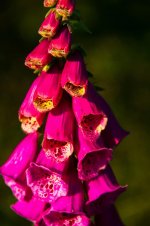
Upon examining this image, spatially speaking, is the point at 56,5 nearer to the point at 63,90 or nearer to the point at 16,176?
the point at 63,90

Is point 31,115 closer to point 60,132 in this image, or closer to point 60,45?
point 60,132

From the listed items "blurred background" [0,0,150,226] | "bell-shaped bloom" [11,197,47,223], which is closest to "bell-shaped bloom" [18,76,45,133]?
"bell-shaped bloom" [11,197,47,223]

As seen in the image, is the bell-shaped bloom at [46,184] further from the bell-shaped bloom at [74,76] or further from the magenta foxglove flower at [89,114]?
the bell-shaped bloom at [74,76]

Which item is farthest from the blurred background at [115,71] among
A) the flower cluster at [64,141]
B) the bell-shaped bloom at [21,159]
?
the flower cluster at [64,141]

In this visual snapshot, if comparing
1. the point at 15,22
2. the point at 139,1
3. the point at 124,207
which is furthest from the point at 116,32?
the point at 124,207

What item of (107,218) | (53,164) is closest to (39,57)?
(53,164)

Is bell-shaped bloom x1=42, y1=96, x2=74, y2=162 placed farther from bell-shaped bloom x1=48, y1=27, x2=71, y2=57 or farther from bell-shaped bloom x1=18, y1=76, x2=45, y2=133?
bell-shaped bloom x1=48, y1=27, x2=71, y2=57

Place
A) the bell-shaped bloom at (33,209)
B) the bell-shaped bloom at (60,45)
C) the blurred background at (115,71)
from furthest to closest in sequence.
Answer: the blurred background at (115,71)
the bell-shaped bloom at (33,209)
the bell-shaped bloom at (60,45)
